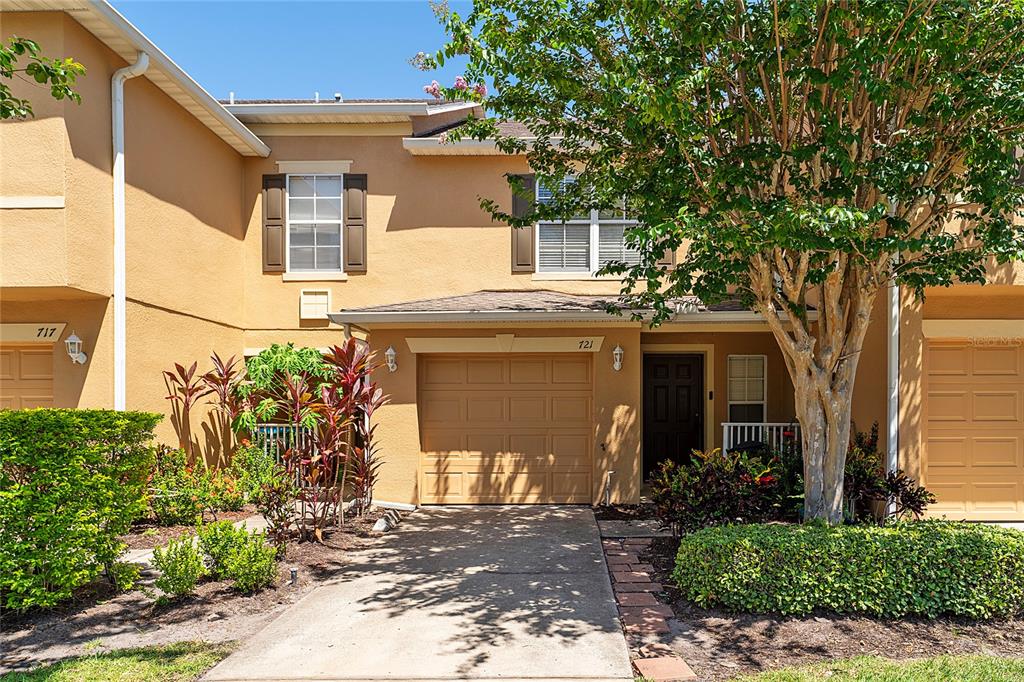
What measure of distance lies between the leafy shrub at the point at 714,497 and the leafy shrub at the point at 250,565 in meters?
4.10

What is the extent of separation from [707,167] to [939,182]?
2334 millimetres

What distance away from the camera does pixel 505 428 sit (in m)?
9.95

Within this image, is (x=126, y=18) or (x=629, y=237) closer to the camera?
(x=629, y=237)

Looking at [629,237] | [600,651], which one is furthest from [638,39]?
[600,651]

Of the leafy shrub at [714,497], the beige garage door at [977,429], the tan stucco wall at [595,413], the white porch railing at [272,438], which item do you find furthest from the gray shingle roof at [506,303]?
the beige garage door at [977,429]

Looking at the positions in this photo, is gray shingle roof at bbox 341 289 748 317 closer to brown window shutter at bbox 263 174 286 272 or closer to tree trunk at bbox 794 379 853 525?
tree trunk at bbox 794 379 853 525

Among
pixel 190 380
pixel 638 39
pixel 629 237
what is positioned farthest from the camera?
pixel 190 380

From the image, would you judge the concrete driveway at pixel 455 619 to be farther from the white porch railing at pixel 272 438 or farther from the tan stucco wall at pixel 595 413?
the white porch railing at pixel 272 438

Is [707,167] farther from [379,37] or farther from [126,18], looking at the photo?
[126,18]

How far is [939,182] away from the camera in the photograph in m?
6.25

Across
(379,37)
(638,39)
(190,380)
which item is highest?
(379,37)

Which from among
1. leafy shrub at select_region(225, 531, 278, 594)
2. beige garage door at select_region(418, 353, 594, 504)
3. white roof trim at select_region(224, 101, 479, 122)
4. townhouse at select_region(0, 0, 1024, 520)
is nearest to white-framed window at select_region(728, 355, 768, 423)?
townhouse at select_region(0, 0, 1024, 520)

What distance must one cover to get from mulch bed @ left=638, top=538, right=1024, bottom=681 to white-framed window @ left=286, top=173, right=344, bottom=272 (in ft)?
27.6

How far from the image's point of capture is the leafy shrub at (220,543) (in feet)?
19.3
